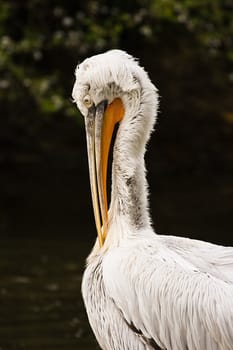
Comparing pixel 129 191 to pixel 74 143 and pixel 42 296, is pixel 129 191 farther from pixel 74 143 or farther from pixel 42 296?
pixel 74 143

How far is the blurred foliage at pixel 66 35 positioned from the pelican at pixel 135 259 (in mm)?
6731

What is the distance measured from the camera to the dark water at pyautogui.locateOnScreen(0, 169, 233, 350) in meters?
8.85

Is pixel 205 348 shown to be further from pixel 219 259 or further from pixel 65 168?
pixel 65 168

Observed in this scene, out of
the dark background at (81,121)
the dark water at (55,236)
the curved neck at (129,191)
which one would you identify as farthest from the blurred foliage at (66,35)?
the curved neck at (129,191)

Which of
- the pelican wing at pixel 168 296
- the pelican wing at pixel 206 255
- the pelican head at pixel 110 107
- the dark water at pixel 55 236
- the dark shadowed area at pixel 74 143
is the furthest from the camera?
the dark shadowed area at pixel 74 143

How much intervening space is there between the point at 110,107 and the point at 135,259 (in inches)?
38.3

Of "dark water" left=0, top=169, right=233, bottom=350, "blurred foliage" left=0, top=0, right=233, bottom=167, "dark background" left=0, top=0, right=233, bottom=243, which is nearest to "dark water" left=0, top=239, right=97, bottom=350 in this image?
"dark water" left=0, top=169, right=233, bottom=350

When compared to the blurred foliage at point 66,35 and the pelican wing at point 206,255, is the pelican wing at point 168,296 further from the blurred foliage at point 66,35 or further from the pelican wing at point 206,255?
the blurred foliage at point 66,35

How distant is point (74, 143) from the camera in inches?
669

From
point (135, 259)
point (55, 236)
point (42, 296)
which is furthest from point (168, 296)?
point (55, 236)

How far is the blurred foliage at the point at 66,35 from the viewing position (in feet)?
44.3

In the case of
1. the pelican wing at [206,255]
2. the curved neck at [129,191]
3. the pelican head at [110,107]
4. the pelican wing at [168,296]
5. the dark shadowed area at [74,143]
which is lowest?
the pelican wing at [168,296]

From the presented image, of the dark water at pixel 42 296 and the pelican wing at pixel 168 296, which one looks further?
the dark water at pixel 42 296

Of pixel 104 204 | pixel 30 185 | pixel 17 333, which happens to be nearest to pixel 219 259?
pixel 104 204
